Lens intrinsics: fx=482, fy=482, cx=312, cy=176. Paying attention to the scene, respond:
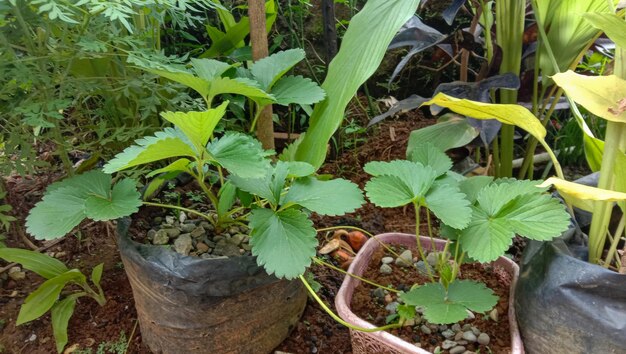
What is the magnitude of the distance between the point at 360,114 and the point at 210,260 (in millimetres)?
905

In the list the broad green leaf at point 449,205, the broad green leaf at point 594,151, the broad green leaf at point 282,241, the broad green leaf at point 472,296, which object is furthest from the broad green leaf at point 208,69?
the broad green leaf at point 594,151

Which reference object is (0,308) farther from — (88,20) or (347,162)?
(347,162)

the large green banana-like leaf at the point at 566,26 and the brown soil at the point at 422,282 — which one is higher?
the large green banana-like leaf at the point at 566,26

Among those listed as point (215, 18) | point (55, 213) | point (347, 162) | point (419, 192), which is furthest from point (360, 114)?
point (55, 213)

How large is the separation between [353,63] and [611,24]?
367 millimetres

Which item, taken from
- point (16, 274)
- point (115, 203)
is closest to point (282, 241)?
point (115, 203)

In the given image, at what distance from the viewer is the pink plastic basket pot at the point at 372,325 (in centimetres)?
70

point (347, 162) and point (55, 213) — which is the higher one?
point (55, 213)

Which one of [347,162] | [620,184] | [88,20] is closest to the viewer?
[620,184]

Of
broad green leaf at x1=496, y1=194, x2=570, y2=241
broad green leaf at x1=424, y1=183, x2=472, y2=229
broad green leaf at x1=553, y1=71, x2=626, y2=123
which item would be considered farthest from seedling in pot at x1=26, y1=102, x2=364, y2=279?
broad green leaf at x1=553, y1=71, x2=626, y2=123

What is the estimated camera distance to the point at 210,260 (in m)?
0.73

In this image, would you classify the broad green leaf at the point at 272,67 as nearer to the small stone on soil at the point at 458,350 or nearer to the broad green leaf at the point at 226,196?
the broad green leaf at the point at 226,196

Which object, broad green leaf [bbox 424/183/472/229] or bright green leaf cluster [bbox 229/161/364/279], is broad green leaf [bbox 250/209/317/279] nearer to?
bright green leaf cluster [bbox 229/161/364/279]

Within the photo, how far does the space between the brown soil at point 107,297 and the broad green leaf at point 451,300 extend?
9.7 inches
